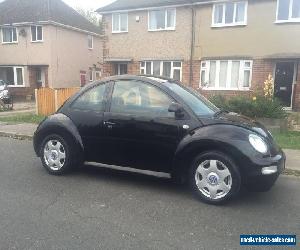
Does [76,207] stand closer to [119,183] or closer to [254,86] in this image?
[119,183]

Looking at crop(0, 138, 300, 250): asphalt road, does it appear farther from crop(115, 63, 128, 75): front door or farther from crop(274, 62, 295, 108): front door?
crop(115, 63, 128, 75): front door

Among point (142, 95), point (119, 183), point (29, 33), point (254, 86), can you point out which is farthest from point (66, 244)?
point (29, 33)

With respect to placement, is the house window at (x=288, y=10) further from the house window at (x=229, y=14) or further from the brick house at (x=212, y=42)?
the house window at (x=229, y=14)

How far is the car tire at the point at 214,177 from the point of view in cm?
425

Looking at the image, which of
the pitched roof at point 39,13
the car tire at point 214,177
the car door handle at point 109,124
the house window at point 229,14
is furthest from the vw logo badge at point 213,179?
the pitched roof at point 39,13

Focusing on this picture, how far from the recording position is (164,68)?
739 inches

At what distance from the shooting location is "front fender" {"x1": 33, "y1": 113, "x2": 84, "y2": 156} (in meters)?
5.37

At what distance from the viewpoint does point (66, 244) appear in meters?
3.32

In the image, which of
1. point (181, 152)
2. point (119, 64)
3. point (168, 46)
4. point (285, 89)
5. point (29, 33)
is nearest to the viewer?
point (181, 152)

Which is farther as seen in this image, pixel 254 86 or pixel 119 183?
pixel 254 86

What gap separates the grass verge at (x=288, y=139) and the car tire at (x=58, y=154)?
16.5 ft

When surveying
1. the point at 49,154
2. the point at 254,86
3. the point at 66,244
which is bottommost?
the point at 66,244

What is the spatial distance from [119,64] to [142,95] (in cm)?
1609

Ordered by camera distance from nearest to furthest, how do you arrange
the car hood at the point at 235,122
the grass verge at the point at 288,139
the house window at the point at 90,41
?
the car hood at the point at 235,122 → the grass verge at the point at 288,139 → the house window at the point at 90,41
